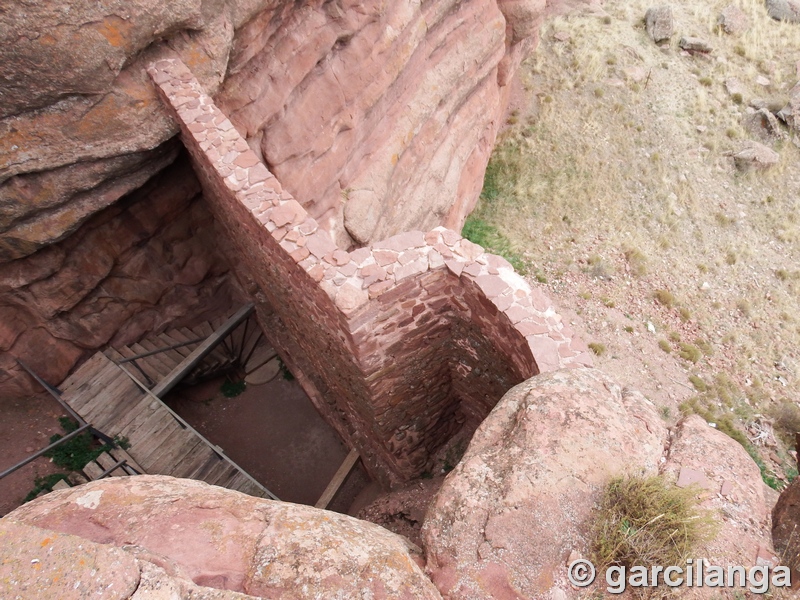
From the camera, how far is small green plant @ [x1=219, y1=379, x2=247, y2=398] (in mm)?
10289

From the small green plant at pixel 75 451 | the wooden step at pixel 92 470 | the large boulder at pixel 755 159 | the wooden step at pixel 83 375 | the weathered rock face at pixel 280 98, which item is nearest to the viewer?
the weathered rock face at pixel 280 98

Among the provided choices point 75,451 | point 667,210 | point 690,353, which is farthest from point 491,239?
point 75,451

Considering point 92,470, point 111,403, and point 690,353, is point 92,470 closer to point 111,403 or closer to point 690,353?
point 111,403

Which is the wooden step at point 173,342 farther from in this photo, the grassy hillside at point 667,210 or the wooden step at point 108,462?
the grassy hillside at point 667,210

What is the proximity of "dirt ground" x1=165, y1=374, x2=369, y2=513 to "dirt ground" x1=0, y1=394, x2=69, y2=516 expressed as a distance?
6.44 ft

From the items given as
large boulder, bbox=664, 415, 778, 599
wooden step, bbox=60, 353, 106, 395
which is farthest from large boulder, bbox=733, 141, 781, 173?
wooden step, bbox=60, 353, 106, 395

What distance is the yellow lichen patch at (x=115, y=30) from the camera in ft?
15.4

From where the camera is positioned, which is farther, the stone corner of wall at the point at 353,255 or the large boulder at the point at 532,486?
the stone corner of wall at the point at 353,255

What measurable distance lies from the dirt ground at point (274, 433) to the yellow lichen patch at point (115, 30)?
21.9 feet

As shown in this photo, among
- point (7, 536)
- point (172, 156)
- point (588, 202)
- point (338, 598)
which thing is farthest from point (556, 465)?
point (588, 202)

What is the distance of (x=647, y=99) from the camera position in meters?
13.5

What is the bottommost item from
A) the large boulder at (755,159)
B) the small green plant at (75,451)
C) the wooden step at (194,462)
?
the large boulder at (755,159)

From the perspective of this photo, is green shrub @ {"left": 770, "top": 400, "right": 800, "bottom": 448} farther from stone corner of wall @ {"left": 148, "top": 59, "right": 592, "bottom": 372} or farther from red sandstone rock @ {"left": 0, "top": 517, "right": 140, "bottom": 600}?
red sandstone rock @ {"left": 0, "top": 517, "right": 140, "bottom": 600}

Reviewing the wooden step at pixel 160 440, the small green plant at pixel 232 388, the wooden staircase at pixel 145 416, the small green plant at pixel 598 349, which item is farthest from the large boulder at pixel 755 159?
the wooden step at pixel 160 440
